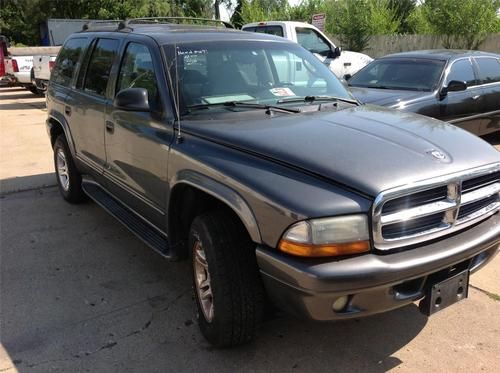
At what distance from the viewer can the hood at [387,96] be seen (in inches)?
251

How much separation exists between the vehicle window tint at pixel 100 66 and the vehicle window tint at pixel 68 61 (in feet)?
1.49

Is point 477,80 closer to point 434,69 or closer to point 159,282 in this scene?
point 434,69

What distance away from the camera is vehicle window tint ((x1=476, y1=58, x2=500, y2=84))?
7.70 m

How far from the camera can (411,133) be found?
310 cm

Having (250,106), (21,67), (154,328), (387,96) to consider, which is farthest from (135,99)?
(21,67)

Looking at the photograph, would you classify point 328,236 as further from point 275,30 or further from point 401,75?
point 275,30

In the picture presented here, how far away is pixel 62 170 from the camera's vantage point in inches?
235

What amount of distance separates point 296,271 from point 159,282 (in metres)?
1.88

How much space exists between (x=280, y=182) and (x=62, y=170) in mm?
4173

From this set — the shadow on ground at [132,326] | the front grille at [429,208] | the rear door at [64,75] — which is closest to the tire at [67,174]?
the rear door at [64,75]

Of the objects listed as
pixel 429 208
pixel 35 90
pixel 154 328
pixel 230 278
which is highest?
pixel 429 208

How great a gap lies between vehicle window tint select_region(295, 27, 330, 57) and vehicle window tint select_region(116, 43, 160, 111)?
7971mm

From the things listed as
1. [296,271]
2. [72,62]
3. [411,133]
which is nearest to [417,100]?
[411,133]

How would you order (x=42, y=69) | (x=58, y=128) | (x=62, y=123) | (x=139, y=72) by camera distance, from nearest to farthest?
(x=139, y=72) < (x=62, y=123) < (x=58, y=128) < (x=42, y=69)
